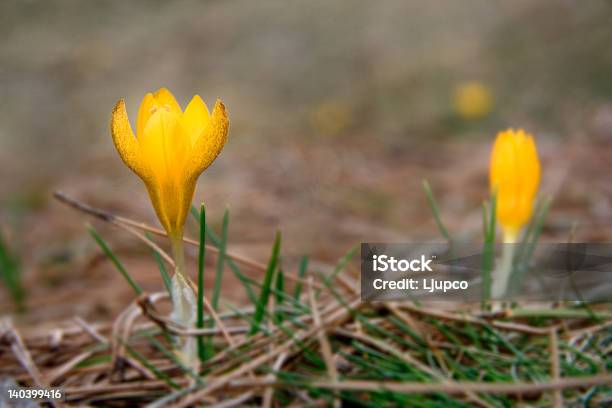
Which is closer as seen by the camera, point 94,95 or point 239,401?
point 239,401

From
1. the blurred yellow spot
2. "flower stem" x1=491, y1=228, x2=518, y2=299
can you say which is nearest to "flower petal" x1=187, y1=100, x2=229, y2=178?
"flower stem" x1=491, y1=228, x2=518, y2=299

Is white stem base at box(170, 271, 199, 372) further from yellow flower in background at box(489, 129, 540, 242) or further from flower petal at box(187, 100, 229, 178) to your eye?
yellow flower in background at box(489, 129, 540, 242)

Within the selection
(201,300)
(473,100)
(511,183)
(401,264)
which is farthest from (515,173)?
(473,100)

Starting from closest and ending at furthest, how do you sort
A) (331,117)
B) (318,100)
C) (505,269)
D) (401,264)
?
1. (505,269)
2. (401,264)
3. (331,117)
4. (318,100)

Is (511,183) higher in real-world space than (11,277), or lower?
higher

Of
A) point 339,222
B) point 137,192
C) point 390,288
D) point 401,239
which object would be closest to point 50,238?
point 137,192

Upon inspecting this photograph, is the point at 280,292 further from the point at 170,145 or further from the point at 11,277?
the point at 11,277

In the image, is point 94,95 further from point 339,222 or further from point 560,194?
point 560,194
